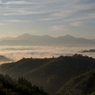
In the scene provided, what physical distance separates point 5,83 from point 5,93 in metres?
40.3

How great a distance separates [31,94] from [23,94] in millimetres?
7899

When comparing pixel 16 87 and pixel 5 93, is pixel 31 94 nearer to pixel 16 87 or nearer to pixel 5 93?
pixel 16 87

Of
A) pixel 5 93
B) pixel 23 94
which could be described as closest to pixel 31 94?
pixel 23 94

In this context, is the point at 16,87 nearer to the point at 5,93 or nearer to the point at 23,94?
the point at 23,94

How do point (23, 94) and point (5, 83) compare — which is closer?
point (23, 94)

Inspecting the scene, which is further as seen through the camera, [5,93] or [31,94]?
[31,94]

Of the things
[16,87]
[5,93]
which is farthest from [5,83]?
[5,93]

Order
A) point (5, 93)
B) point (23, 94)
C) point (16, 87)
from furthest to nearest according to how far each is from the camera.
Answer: point (16, 87) → point (23, 94) → point (5, 93)

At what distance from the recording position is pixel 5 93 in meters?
102

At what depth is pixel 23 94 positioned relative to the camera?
124250 millimetres

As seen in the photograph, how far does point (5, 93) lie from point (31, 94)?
31.0 meters

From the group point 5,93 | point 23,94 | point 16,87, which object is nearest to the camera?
point 5,93

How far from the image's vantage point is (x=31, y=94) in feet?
430

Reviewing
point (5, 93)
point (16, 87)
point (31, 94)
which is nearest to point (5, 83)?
point (16, 87)
